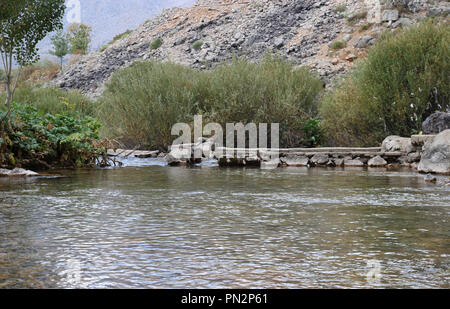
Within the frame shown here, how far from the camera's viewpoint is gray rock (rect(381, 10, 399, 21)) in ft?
137

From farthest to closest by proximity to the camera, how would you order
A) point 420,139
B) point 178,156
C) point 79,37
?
point 79,37 < point 178,156 < point 420,139

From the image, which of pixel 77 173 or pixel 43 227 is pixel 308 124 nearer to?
pixel 77 173

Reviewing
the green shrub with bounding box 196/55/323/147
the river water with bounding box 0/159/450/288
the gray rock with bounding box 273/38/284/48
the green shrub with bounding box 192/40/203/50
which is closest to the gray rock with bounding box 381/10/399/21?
the gray rock with bounding box 273/38/284/48

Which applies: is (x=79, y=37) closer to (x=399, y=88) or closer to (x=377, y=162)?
(x=399, y=88)

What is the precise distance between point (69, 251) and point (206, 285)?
1.58 m

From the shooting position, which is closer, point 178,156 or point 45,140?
point 45,140

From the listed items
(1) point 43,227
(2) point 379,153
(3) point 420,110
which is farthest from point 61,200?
(3) point 420,110

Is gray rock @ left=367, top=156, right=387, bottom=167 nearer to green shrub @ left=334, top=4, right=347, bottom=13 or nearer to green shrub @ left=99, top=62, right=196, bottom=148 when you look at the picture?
green shrub @ left=99, top=62, right=196, bottom=148

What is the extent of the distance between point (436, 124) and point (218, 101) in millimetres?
7422

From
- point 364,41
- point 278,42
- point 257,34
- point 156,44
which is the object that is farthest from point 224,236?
point 156,44

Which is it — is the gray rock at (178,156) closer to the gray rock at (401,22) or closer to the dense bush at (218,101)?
the dense bush at (218,101)

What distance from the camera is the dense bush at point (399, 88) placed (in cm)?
1744

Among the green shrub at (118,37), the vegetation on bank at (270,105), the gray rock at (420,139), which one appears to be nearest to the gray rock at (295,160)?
the vegetation on bank at (270,105)

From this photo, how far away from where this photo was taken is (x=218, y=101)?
2039 centimetres
